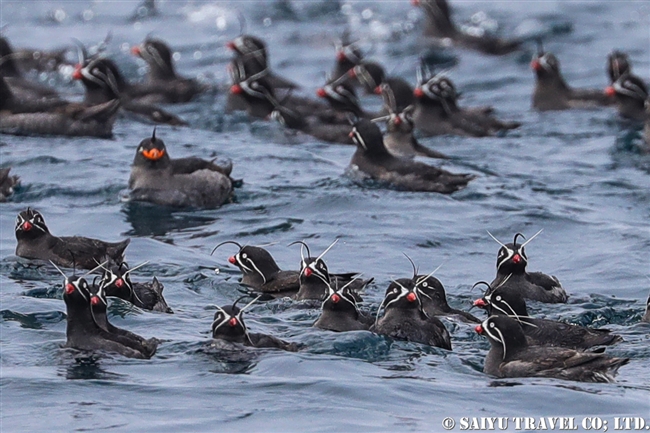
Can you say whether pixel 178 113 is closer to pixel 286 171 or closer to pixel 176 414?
pixel 286 171

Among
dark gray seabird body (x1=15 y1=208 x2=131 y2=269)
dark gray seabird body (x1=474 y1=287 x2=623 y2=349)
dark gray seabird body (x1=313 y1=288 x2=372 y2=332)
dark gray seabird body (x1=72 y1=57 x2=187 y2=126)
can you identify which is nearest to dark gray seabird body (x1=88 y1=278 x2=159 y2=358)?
dark gray seabird body (x1=313 y1=288 x2=372 y2=332)

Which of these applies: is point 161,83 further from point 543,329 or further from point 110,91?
point 543,329

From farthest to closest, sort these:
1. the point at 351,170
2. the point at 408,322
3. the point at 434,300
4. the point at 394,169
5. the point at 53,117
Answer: the point at 53,117, the point at 351,170, the point at 394,169, the point at 434,300, the point at 408,322

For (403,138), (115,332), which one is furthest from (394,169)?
(115,332)

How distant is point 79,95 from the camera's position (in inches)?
1007

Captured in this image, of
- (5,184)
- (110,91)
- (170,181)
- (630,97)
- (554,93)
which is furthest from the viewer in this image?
(554,93)

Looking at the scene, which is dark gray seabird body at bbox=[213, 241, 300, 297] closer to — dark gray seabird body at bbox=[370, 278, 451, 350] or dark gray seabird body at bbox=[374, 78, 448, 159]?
dark gray seabird body at bbox=[370, 278, 451, 350]

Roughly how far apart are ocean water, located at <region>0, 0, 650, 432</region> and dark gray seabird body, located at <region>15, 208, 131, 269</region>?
25cm

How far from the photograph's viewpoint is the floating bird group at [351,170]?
1213 centimetres

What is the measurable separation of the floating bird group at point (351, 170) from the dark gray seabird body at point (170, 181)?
0.02 meters

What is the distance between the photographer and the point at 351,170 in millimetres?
19547

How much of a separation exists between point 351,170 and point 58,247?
5.55 m

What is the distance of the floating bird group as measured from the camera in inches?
478

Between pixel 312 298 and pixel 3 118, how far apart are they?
30.5 feet
